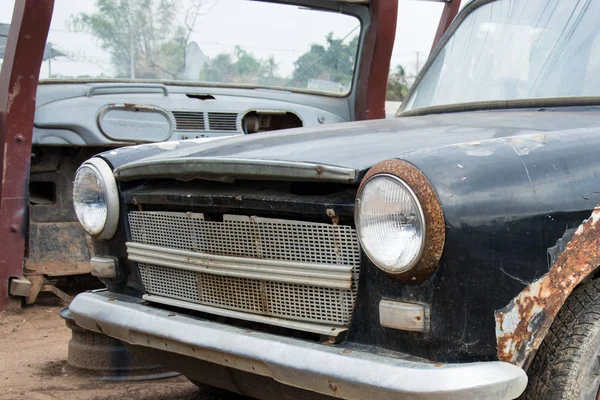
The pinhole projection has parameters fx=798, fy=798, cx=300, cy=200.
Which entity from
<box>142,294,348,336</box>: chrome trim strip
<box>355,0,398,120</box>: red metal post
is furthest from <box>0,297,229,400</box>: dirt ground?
<box>355,0,398,120</box>: red metal post

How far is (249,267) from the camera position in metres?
2.52

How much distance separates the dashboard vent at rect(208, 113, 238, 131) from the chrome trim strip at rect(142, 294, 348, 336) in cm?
321

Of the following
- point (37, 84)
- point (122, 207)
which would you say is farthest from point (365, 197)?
point (37, 84)

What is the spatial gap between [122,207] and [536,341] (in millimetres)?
1696

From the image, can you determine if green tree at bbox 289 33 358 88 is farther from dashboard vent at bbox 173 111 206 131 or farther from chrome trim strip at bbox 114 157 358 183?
chrome trim strip at bbox 114 157 358 183

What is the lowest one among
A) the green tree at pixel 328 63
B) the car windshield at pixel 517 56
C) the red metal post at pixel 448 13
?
the car windshield at pixel 517 56

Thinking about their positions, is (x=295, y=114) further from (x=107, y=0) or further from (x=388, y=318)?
(x=388, y=318)

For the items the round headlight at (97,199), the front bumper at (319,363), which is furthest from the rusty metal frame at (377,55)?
the front bumper at (319,363)

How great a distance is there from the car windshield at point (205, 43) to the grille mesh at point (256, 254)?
3.23 m

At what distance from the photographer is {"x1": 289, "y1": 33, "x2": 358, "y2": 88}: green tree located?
259 inches

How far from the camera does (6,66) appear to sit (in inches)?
207

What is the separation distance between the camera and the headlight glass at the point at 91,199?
10.3ft

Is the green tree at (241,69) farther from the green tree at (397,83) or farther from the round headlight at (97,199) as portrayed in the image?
the round headlight at (97,199)

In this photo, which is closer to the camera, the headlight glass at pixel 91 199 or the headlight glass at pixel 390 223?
the headlight glass at pixel 390 223
